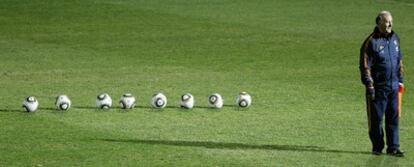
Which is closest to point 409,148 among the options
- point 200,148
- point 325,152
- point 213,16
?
point 325,152

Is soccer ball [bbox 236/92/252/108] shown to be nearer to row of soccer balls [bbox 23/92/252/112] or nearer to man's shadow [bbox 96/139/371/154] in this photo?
row of soccer balls [bbox 23/92/252/112]

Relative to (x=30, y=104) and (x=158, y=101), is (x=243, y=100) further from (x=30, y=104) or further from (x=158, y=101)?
(x=30, y=104)

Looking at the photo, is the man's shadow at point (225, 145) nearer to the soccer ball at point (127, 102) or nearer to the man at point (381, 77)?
the man at point (381, 77)

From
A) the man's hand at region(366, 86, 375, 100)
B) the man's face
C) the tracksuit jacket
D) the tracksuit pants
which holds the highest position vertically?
the man's face

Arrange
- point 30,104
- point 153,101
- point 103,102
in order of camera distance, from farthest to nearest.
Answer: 1. point 153,101
2. point 103,102
3. point 30,104

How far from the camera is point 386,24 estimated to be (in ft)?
51.1

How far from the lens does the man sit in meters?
15.8

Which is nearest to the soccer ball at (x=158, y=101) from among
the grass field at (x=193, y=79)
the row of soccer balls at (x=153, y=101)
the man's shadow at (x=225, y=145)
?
the row of soccer balls at (x=153, y=101)

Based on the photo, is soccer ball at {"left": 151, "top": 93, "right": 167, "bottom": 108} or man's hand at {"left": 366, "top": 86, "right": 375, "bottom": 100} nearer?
man's hand at {"left": 366, "top": 86, "right": 375, "bottom": 100}

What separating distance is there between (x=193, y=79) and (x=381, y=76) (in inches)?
352

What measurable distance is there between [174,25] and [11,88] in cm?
1148

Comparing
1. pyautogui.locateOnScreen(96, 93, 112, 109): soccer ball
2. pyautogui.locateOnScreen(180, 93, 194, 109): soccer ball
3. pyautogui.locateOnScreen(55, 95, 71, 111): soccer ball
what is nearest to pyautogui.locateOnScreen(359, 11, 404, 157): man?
pyautogui.locateOnScreen(180, 93, 194, 109): soccer ball

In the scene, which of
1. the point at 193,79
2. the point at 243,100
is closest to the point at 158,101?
the point at 243,100

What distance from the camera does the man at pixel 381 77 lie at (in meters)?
15.8
